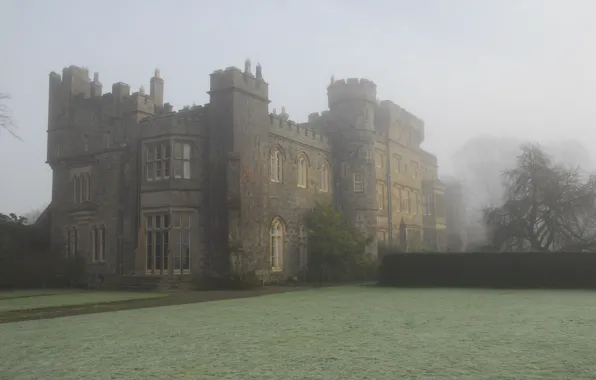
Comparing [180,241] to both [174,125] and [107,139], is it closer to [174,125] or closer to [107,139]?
[174,125]

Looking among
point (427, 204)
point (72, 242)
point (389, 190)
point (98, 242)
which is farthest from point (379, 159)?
point (72, 242)

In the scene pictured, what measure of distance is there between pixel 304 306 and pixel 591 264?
49.3 feet

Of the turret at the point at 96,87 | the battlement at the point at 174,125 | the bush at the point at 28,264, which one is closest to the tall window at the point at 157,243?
the battlement at the point at 174,125

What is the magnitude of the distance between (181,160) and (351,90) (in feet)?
45.2

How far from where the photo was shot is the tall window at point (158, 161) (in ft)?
90.7

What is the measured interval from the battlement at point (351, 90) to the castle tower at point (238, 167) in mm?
9063

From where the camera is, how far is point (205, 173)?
28.0 m

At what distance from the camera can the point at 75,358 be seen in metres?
8.78

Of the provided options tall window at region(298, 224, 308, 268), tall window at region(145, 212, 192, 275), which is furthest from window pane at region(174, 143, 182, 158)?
tall window at region(298, 224, 308, 268)

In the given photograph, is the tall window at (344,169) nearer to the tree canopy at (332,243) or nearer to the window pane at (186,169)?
the tree canopy at (332,243)

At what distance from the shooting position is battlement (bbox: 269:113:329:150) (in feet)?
101

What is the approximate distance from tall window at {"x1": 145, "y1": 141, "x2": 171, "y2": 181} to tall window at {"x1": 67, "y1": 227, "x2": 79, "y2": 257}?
23.6 ft

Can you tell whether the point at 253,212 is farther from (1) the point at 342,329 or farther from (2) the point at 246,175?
(1) the point at 342,329

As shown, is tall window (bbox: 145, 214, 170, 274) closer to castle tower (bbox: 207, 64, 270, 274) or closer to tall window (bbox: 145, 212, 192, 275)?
tall window (bbox: 145, 212, 192, 275)
